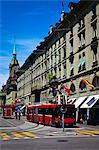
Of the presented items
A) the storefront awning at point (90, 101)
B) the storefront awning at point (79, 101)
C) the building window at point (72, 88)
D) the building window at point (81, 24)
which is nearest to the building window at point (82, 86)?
the storefront awning at point (79, 101)

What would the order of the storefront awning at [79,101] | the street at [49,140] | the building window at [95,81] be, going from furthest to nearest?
the storefront awning at [79,101], the building window at [95,81], the street at [49,140]

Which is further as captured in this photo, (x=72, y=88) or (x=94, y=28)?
(x=72, y=88)

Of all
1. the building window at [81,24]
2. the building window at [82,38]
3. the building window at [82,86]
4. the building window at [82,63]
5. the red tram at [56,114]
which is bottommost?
the red tram at [56,114]

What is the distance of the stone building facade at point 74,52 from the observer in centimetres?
4394

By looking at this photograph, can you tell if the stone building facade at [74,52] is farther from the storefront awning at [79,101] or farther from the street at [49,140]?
the street at [49,140]

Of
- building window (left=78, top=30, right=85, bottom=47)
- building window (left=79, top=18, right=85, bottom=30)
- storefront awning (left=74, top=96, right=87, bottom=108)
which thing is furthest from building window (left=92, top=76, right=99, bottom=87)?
building window (left=79, top=18, right=85, bottom=30)

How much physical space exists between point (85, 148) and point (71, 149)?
0.80 meters

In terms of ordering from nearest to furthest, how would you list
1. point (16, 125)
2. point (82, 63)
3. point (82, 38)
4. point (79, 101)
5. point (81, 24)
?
point (16, 125)
point (79, 101)
point (82, 63)
point (82, 38)
point (81, 24)

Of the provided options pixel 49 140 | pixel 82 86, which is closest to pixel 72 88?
pixel 82 86

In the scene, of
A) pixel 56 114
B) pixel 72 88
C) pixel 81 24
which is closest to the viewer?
pixel 56 114

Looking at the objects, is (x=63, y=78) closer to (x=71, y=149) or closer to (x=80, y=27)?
(x=80, y=27)

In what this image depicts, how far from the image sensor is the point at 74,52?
171 feet

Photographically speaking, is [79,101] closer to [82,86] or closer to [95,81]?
[82,86]

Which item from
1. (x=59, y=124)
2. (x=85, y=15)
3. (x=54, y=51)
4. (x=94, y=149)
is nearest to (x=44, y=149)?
(x=94, y=149)
